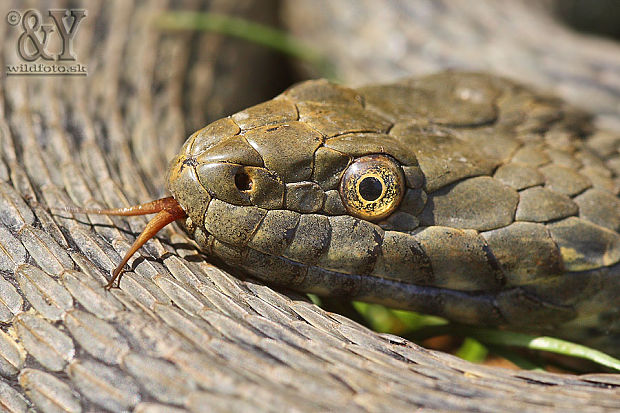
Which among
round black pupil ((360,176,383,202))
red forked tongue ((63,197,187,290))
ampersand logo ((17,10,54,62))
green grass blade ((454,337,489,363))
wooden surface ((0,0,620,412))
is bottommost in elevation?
green grass blade ((454,337,489,363))

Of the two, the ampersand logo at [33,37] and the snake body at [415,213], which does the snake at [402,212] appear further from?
the ampersand logo at [33,37]

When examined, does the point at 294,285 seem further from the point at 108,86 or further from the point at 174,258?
the point at 108,86

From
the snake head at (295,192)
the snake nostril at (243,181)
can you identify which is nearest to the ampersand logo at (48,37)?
the snake head at (295,192)

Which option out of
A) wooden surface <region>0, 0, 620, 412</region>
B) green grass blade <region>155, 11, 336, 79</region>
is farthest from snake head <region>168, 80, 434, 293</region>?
green grass blade <region>155, 11, 336, 79</region>

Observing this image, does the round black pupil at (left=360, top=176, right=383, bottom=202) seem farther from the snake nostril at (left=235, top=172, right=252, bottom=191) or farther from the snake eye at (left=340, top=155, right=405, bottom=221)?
the snake nostril at (left=235, top=172, right=252, bottom=191)

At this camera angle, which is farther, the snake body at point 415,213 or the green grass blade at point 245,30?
the green grass blade at point 245,30

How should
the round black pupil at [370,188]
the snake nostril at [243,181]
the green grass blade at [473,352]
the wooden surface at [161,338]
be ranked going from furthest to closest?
1. the green grass blade at [473,352]
2. the round black pupil at [370,188]
3. the snake nostril at [243,181]
4. the wooden surface at [161,338]
